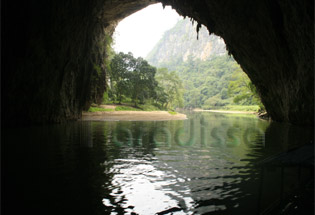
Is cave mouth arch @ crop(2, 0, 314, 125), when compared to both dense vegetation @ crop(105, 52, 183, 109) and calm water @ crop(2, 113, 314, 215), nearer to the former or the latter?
calm water @ crop(2, 113, 314, 215)

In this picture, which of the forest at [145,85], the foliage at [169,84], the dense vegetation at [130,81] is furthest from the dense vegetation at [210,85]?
the dense vegetation at [130,81]

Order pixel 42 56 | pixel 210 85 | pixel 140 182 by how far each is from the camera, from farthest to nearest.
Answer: pixel 210 85
pixel 42 56
pixel 140 182

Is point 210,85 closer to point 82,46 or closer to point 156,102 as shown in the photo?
point 156,102

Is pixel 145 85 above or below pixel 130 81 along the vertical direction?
below

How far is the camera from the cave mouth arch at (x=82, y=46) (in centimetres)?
1132

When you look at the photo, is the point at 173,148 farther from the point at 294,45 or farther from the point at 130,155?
the point at 294,45

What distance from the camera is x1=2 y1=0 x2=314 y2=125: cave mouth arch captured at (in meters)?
11.3

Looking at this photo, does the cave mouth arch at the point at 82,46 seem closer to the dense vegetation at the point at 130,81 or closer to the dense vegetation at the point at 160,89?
the dense vegetation at the point at 160,89

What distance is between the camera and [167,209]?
3.42 metres

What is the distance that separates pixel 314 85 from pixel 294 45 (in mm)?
2170

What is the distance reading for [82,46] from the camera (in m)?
19.3

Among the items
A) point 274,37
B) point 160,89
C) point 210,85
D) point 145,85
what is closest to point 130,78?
point 145,85

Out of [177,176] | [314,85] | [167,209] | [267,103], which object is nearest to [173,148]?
[177,176]

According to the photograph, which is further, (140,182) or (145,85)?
(145,85)
